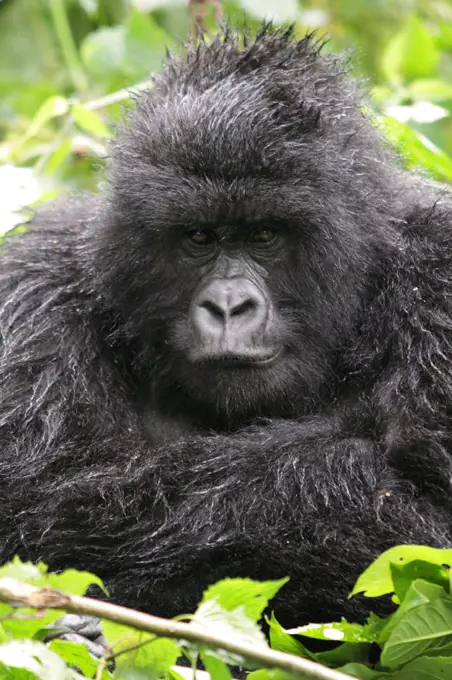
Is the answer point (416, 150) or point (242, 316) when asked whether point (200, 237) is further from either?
point (416, 150)

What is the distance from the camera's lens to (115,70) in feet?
20.8

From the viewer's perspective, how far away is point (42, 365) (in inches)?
171

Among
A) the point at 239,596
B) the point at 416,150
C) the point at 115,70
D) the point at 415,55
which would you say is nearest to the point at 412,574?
the point at 239,596

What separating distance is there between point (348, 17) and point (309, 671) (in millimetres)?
6407

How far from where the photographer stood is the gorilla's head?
12.9 ft

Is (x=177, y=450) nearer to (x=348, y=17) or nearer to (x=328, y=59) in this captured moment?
(x=328, y=59)

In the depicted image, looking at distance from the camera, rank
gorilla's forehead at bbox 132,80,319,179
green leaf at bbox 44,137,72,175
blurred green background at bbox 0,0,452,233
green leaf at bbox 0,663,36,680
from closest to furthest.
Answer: green leaf at bbox 0,663,36,680 → gorilla's forehead at bbox 132,80,319,179 → blurred green background at bbox 0,0,452,233 → green leaf at bbox 44,137,72,175

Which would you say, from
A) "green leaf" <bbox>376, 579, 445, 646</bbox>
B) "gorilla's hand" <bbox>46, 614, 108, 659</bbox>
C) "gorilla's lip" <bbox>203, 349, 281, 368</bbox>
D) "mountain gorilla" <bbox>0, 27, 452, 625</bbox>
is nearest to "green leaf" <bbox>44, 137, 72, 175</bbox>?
"mountain gorilla" <bbox>0, 27, 452, 625</bbox>

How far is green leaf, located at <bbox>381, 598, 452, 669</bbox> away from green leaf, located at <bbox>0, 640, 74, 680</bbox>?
90cm

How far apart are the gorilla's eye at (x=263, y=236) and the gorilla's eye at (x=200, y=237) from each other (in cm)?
15

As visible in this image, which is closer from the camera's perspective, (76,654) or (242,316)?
(76,654)

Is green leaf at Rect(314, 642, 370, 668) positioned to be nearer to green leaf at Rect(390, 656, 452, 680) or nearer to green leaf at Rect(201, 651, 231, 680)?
green leaf at Rect(390, 656, 452, 680)

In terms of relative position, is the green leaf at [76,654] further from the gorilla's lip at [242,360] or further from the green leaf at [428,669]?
the gorilla's lip at [242,360]

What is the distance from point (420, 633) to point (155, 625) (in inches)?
34.7
